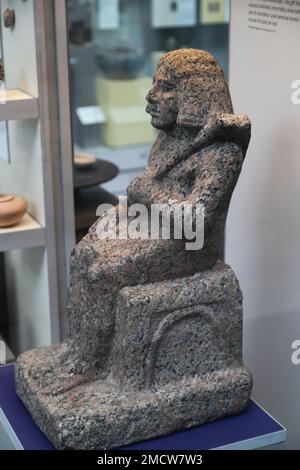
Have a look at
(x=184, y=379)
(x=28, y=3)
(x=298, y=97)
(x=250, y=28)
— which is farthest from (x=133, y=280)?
(x=28, y=3)

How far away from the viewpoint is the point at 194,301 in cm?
210

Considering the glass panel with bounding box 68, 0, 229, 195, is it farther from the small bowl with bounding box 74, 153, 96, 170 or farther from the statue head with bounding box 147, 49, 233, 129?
the statue head with bounding box 147, 49, 233, 129

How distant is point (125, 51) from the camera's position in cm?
469

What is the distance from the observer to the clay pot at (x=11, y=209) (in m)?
2.65

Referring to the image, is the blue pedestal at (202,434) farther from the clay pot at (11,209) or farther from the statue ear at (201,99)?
the statue ear at (201,99)

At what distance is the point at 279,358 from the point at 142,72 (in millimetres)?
2456

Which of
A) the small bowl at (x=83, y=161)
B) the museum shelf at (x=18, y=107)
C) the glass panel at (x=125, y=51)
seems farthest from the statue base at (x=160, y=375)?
the glass panel at (x=125, y=51)

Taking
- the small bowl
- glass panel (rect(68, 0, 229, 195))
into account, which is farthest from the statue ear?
glass panel (rect(68, 0, 229, 195))

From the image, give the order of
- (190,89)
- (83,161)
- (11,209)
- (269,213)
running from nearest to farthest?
(190,89) → (269,213) → (11,209) → (83,161)

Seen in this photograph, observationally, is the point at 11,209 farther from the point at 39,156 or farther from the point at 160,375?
the point at 160,375

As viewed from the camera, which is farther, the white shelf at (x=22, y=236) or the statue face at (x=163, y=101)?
the white shelf at (x=22, y=236)

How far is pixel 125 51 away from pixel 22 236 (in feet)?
7.42

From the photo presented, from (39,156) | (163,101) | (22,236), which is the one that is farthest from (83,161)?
(163,101)

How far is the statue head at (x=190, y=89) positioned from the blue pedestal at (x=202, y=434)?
0.80 meters
